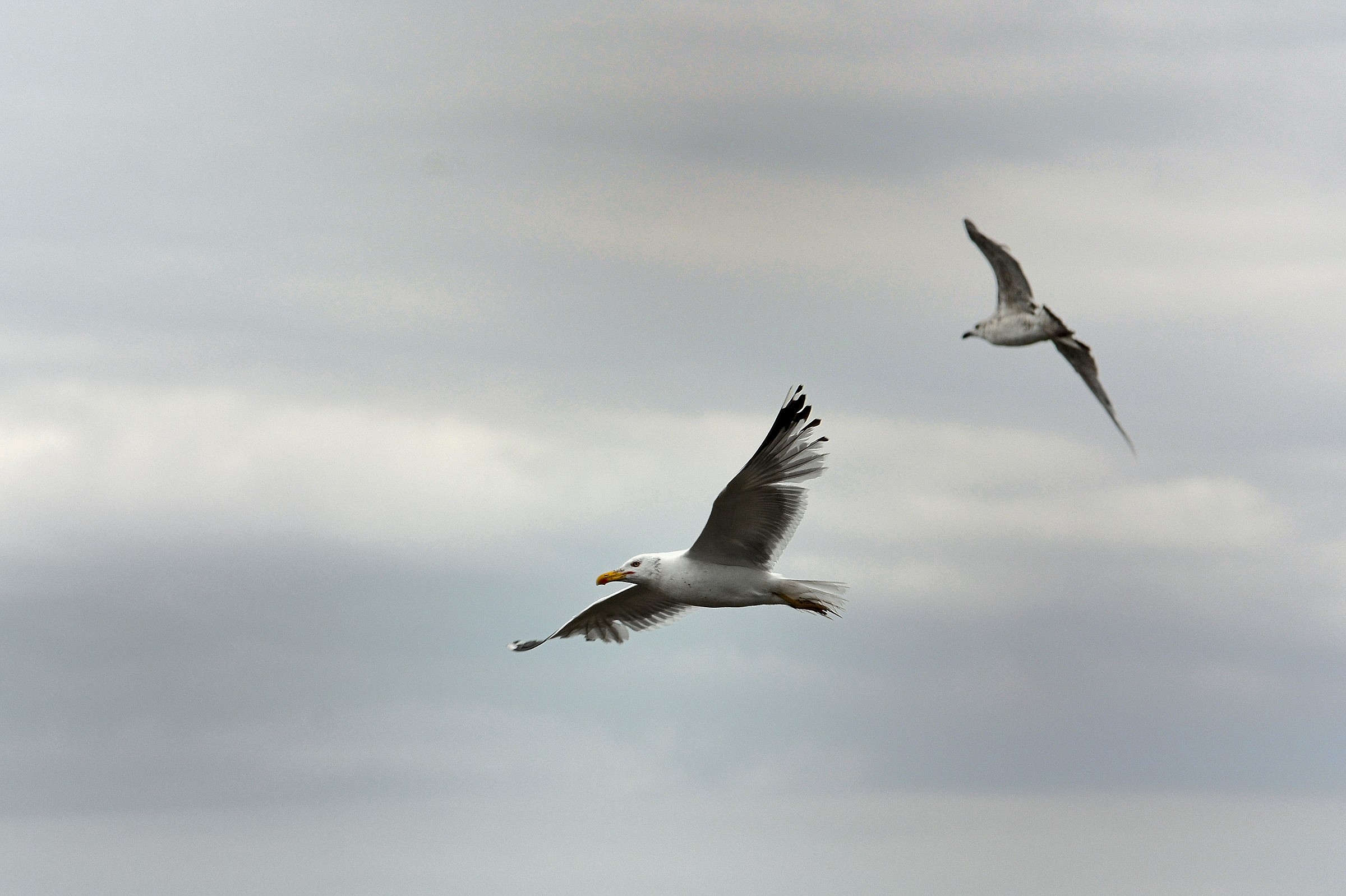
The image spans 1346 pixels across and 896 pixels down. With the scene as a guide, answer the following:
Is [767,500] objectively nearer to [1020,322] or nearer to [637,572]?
[637,572]

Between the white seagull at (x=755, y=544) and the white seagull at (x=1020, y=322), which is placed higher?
the white seagull at (x=1020, y=322)

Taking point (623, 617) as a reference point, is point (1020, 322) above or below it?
above

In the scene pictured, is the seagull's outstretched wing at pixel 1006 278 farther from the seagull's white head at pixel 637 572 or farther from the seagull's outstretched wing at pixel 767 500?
the seagull's white head at pixel 637 572

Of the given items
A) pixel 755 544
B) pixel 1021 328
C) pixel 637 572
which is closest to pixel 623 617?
pixel 637 572

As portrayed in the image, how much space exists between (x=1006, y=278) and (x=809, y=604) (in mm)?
8729

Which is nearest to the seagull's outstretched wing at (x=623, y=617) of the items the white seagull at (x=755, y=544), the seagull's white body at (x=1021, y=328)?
the white seagull at (x=755, y=544)

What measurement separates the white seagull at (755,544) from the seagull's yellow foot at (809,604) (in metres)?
0.01

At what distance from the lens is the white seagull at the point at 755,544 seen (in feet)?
112

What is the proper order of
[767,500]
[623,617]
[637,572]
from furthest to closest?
1. [623,617]
2. [637,572]
3. [767,500]

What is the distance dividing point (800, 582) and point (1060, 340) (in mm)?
8029

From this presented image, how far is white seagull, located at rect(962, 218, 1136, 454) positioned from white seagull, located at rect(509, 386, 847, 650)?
243 inches

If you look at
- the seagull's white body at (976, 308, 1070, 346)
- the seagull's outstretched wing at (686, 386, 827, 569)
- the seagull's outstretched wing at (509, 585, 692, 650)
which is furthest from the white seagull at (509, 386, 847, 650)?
the seagull's white body at (976, 308, 1070, 346)

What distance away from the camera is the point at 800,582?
116ft

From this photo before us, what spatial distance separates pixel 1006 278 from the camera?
37.8 meters
